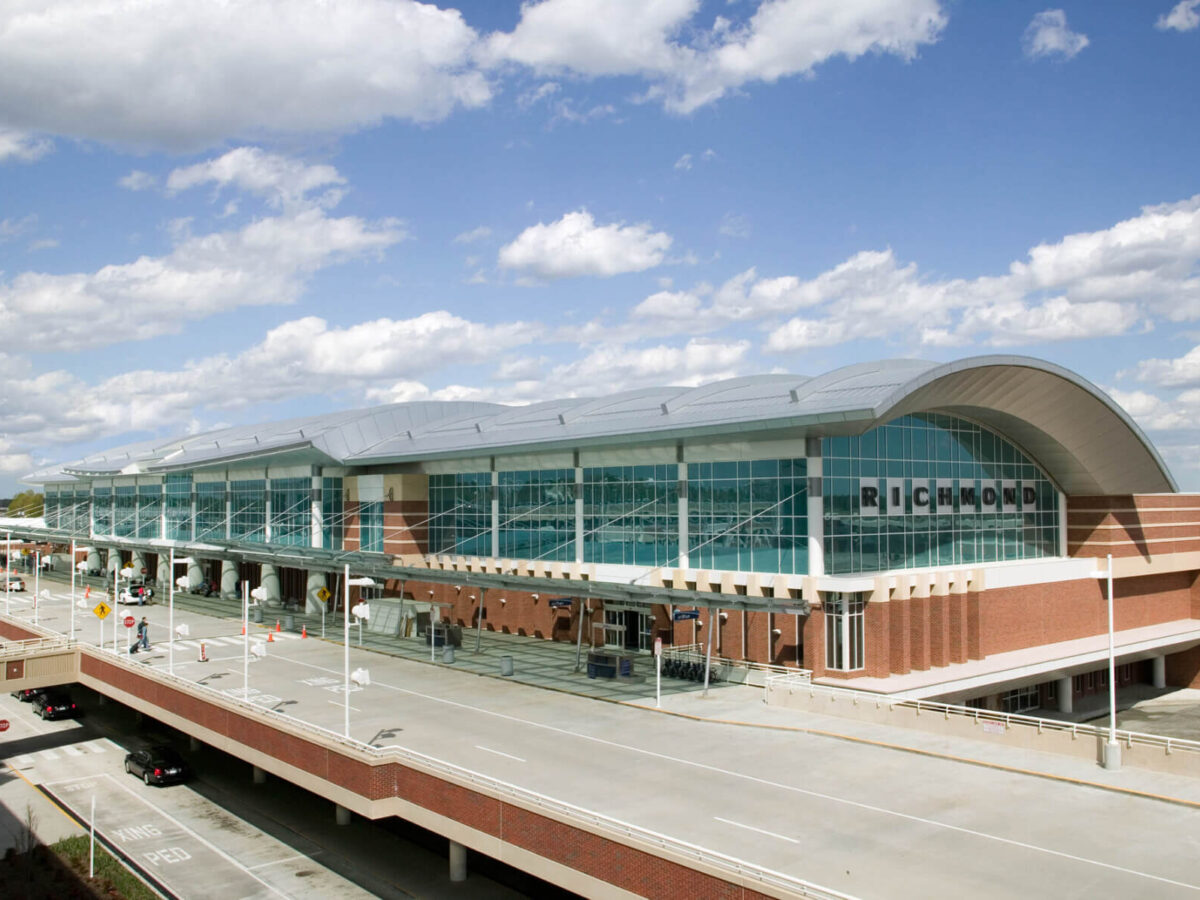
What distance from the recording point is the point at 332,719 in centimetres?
3291

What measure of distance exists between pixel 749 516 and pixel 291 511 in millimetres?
39876

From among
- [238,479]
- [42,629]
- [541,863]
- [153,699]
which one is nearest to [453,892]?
[541,863]

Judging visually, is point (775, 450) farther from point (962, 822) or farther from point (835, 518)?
point (962, 822)

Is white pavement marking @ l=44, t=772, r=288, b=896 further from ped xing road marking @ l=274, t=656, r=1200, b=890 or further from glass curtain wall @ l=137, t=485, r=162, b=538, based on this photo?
glass curtain wall @ l=137, t=485, r=162, b=538

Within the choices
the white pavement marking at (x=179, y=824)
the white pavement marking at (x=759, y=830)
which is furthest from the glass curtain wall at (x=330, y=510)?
the white pavement marking at (x=759, y=830)

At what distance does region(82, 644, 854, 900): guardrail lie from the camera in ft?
55.9

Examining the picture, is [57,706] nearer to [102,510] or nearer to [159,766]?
[159,766]

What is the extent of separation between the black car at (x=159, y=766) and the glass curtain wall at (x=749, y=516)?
22.8m

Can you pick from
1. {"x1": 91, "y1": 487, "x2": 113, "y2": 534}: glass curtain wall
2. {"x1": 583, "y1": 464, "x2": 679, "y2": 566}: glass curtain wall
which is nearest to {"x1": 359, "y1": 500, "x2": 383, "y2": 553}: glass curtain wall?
{"x1": 583, "y1": 464, "x2": 679, "y2": 566}: glass curtain wall

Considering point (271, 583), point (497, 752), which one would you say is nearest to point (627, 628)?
point (497, 752)

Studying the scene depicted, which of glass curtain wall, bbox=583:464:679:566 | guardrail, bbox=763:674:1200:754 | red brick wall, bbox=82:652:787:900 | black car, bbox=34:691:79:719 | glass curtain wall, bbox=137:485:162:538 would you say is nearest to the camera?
red brick wall, bbox=82:652:787:900

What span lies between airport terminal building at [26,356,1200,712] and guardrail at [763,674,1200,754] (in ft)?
8.86

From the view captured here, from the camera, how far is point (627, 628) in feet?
163

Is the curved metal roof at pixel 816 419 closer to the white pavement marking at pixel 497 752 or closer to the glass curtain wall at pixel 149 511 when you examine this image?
the white pavement marking at pixel 497 752
